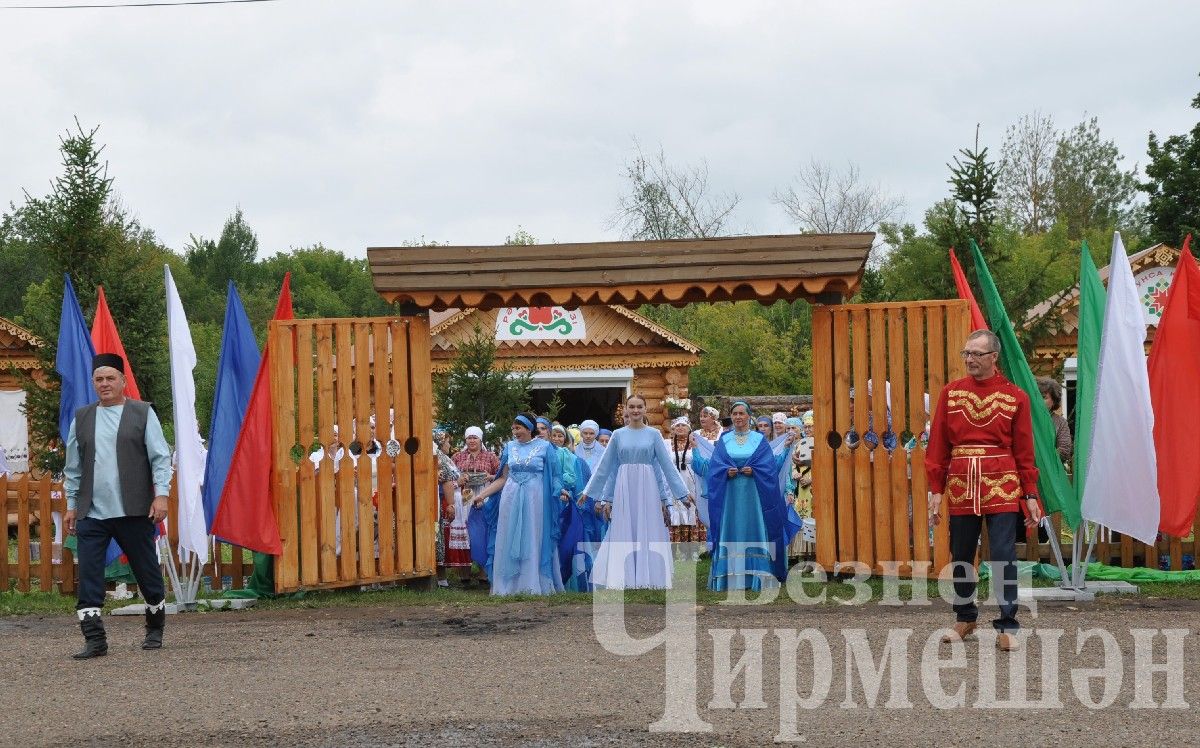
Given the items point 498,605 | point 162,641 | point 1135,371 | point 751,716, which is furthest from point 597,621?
point 1135,371

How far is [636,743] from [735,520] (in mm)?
6544

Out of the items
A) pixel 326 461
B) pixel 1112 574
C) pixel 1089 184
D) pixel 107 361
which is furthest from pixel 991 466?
pixel 1089 184

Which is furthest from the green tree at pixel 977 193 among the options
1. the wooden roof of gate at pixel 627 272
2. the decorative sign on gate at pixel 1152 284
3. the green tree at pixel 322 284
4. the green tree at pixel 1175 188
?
the green tree at pixel 322 284

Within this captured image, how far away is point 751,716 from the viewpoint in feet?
20.7

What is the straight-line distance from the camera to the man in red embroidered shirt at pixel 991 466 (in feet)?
26.4

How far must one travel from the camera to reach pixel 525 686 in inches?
281

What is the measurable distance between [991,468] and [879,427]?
11.2ft

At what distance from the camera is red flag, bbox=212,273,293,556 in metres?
11.0

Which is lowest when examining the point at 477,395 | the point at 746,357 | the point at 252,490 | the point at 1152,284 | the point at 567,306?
the point at 252,490

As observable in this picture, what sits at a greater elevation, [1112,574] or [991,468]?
[991,468]

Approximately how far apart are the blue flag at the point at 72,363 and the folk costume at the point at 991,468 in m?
7.08

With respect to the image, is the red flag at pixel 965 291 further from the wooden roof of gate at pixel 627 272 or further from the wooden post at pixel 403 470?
the wooden post at pixel 403 470

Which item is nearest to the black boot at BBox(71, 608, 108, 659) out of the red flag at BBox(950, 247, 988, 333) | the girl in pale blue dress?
the girl in pale blue dress

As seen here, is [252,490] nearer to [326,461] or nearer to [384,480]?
[326,461]
